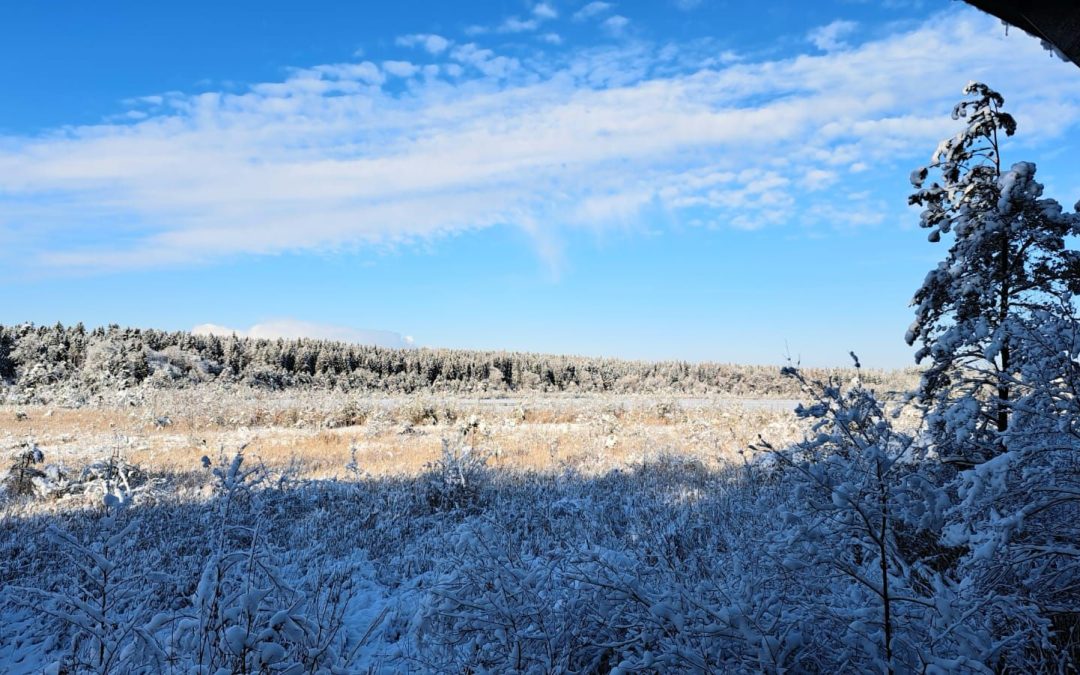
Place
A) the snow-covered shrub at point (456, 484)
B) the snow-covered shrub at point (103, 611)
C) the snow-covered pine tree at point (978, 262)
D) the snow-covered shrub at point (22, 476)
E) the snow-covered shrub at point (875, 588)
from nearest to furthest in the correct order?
the snow-covered shrub at point (875, 588) → the snow-covered shrub at point (103, 611) → the snow-covered pine tree at point (978, 262) → the snow-covered shrub at point (456, 484) → the snow-covered shrub at point (22, 476)

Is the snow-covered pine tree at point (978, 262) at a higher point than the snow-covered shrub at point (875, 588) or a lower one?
higher

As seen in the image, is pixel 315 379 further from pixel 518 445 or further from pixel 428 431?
pixel 518 445

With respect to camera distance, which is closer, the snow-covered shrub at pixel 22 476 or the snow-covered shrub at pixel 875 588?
the snow-covered shrub at pixel 875 588

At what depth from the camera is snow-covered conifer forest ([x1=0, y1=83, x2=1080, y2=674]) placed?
8.59ft

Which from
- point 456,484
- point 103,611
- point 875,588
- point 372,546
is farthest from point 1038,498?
point 456,484

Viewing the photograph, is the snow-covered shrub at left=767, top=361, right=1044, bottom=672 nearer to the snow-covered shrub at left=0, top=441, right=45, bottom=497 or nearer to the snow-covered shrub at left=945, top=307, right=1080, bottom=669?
the snow-covered shrub at left=945, top=307, right=1080, bottom=669

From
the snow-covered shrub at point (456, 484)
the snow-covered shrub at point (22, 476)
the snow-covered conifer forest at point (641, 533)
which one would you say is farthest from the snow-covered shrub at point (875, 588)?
the snow-covered shrub at point (22, 476)

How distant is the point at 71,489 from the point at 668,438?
1186 centimetres

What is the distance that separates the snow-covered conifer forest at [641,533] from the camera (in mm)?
2619

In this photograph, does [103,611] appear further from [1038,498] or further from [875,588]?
[1038,498]

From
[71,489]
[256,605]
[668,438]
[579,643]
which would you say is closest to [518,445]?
[668,438]

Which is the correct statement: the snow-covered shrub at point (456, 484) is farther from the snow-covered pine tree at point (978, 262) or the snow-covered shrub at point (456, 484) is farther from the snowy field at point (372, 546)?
the snow-covered pine tree at point (978, 262)

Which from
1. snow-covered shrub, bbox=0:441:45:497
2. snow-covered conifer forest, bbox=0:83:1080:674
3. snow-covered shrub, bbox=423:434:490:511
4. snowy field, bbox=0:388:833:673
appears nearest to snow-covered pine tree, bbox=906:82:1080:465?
snow-covered conifer forest, bbox=0:83:1080:674

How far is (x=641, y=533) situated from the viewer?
634 cm
